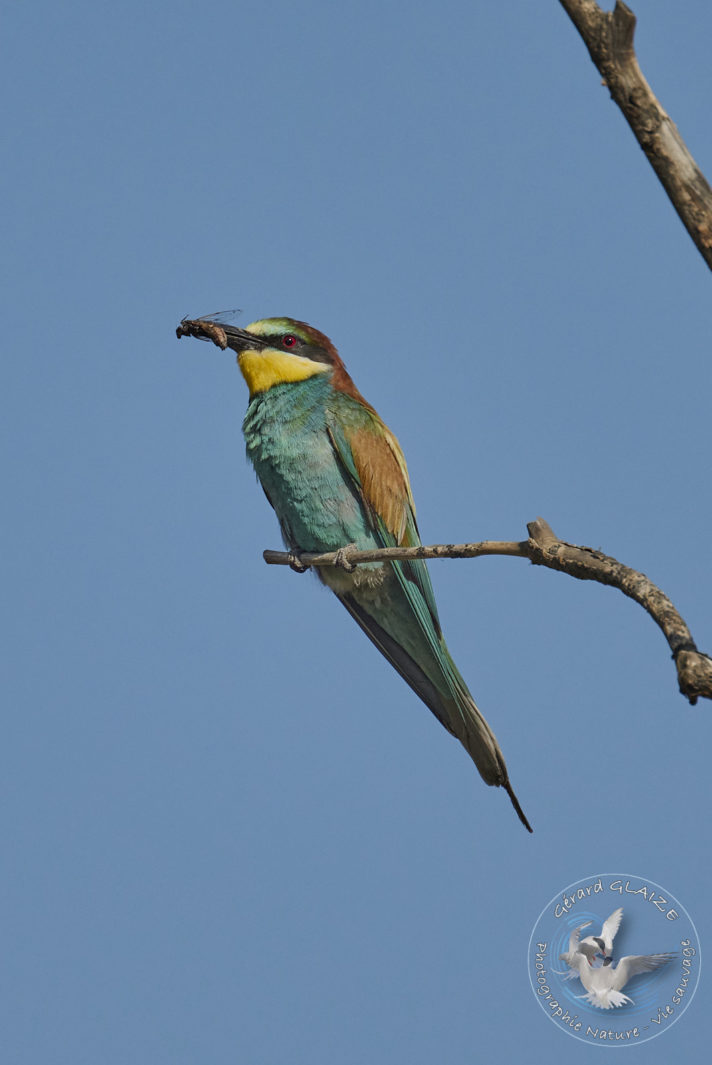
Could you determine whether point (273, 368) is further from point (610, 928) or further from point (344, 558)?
point (610, 928)

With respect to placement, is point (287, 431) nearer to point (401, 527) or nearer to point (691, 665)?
point (401, 527)

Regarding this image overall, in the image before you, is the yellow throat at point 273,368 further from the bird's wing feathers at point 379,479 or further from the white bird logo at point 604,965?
the white bird logo at point 604,965

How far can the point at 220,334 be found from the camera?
16.8 ft

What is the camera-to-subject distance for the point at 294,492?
4.77m

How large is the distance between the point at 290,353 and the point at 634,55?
2803 millimetres

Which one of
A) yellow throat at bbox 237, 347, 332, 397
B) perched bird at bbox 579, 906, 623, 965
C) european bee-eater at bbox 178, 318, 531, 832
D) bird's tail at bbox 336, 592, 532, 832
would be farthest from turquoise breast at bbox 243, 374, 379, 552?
perched bird at bbox 579, 906, 623, 965

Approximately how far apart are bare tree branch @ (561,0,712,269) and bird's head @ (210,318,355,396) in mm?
2623

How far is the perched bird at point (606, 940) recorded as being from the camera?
424 cm

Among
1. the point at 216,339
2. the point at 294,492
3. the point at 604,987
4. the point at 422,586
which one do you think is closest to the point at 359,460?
the point at 294,492

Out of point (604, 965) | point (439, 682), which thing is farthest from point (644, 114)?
point (604, 965)

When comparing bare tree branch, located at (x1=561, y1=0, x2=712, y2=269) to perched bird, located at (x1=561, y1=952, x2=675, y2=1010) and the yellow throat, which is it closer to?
the yellow throat

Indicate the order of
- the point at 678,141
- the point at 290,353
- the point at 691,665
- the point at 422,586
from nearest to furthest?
1. the point at 691,665
2. the point at 678,141
3. the point at 422,586
4. the point at 290,353

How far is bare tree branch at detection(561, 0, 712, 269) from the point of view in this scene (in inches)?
92.8

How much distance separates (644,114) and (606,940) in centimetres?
319
